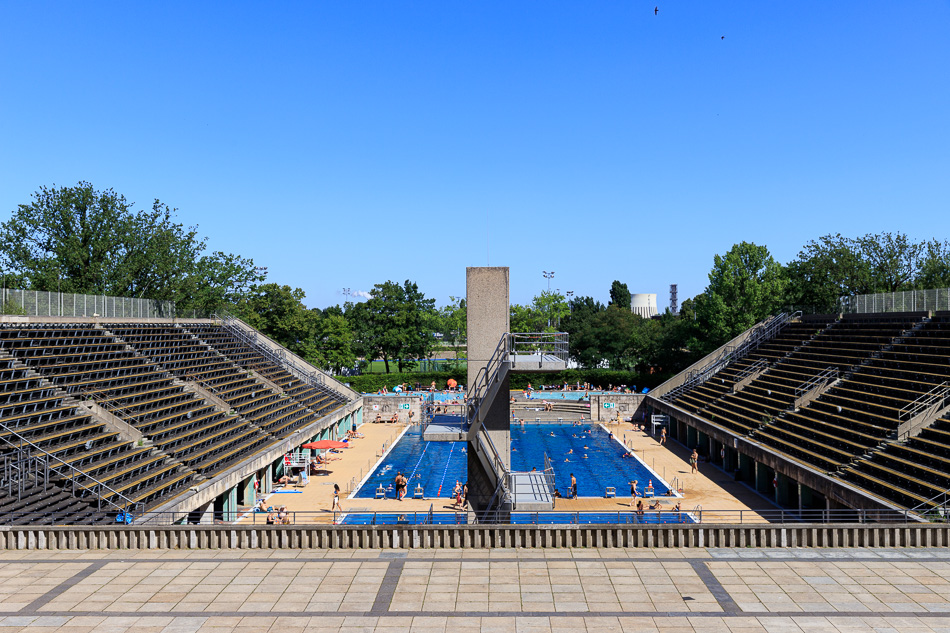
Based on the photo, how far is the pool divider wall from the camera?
13.5 m

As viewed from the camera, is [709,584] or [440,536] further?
[440,536]

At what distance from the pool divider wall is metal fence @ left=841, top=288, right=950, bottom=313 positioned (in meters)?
27.4

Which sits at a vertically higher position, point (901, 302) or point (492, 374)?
point (901, 302)

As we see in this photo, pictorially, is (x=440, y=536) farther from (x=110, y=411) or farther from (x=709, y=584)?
(x=110, y=411)

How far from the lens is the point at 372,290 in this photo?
82062 millimetres

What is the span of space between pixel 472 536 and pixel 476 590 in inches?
85.9

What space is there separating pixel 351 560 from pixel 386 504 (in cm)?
1862

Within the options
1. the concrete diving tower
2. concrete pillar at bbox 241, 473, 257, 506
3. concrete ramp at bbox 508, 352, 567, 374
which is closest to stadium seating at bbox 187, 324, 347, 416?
concrete pillar at bbox 241, 473, 257, 506

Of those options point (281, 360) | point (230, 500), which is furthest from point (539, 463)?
point (281, 360)

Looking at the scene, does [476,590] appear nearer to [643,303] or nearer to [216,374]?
[216,374]

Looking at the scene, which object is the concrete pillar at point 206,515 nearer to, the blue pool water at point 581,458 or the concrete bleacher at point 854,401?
the blue pool water at point 581,458

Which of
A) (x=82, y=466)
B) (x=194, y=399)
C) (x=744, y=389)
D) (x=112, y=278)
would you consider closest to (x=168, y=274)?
(x=112, y=278)

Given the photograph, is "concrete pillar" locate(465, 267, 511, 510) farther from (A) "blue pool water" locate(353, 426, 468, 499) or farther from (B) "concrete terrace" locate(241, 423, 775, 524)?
(A) "blue pool water" locate(353, 426, 468, 499)

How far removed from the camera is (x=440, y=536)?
1357 centimetres
